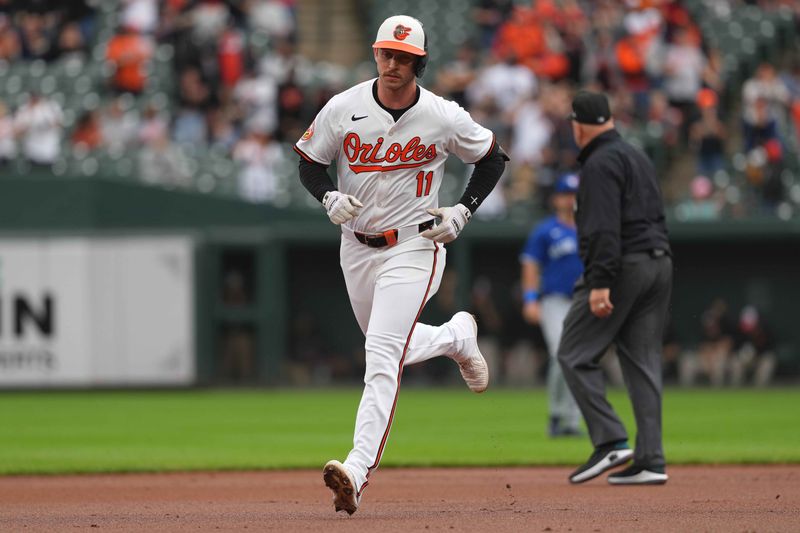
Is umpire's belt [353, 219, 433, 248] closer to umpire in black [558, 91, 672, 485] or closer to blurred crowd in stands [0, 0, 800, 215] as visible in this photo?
umpire in black [558, 91, 672, 485]

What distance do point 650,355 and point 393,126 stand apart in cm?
208

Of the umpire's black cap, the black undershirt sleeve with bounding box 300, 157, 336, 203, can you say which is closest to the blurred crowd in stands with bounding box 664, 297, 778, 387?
the umpire's black cap

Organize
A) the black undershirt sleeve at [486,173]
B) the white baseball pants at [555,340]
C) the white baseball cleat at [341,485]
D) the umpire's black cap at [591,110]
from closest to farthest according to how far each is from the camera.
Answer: the white baseball cleat at [341,485] → the black undershirt sleeve at [486,173] → the umpire's black cap at [591,110] → the white baseball pants at [555,340]

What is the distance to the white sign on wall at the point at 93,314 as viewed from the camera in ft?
56.5

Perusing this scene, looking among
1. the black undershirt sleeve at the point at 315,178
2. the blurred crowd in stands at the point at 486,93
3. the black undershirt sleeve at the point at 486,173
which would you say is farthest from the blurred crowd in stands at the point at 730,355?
the black undershirt sleeve at the point at 315,178

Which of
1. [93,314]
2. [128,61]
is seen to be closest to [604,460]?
[93,314]

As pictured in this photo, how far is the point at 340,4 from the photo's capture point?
22344mm

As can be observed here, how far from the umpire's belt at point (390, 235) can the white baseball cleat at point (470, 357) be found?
0.63m

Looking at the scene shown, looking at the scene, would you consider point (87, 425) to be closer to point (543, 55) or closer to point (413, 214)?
point (413, 214)

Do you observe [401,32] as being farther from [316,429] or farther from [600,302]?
[316,429]

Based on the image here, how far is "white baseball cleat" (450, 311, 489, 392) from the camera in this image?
686cm

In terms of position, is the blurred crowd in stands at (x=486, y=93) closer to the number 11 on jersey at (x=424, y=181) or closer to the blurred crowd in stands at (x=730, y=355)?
the blurred crowd in stands at (x=730, y=355)

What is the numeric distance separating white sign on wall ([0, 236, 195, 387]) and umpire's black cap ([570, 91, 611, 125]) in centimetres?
1055

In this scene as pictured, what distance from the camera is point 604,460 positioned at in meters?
7.43
